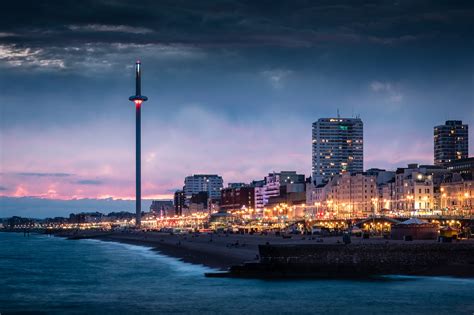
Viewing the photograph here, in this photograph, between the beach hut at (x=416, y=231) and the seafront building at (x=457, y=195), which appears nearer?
the beach hut at (x=416, y=231)

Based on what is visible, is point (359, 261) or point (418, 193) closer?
point (359, 261)

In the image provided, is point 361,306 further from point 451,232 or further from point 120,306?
point 451,232

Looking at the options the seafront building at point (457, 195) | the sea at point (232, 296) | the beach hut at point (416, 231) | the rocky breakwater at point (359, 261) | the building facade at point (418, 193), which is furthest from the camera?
the building facade at point (418, 193)

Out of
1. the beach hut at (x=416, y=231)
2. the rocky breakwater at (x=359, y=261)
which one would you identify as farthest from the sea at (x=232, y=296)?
the beach hut at (x=416, y=231)

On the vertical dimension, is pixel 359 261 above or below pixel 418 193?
Result: below

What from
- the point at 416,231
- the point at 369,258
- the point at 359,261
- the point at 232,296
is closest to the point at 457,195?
the point at 416,231

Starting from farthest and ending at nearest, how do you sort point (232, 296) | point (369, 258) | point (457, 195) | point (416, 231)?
point (457, 195) → point (416, 231) → point (369, 258) → point (232, 296)

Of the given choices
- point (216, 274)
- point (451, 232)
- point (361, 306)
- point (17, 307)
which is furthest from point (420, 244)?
point (17, 307)

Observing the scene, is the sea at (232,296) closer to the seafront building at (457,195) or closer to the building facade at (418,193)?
the seafront building at (457,195)

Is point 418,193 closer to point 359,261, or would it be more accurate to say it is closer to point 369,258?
point 369,258

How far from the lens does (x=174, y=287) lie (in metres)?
75.1

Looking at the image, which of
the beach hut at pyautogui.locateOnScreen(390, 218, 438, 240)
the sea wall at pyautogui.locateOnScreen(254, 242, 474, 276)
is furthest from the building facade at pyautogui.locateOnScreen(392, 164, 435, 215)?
the sea wall at pyautogui.locateOnScreen(254, 242, 474, 276)

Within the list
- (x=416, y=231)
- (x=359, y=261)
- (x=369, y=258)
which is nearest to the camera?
(x=359, y=261)

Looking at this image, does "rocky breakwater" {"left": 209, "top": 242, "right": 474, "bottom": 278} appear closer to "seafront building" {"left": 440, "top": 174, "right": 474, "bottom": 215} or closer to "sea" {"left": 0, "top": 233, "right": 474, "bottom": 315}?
"sea" {"left": 0, "top": 233, "right": 474, "bottom": 315}
